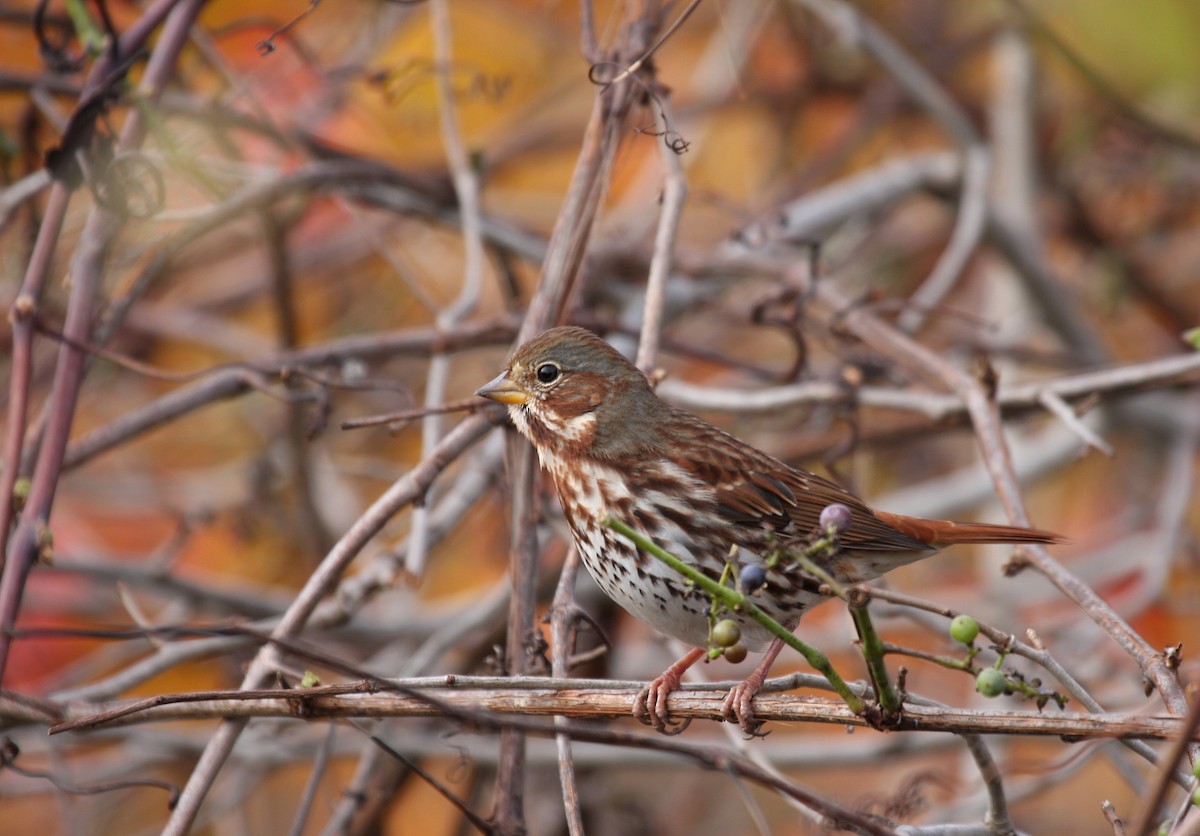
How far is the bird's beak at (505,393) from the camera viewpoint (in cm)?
281

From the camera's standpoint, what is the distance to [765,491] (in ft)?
9.25

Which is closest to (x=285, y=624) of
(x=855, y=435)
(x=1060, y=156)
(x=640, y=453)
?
(x=640, y=453)

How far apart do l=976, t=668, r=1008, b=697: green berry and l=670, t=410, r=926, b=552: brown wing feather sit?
1042mm

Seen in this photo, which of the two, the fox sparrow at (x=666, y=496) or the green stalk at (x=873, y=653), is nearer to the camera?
the green stalk at (x=873, y=653)

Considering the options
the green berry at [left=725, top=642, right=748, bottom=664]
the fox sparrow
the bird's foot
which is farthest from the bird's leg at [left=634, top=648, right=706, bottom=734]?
the green berry at [left=725, top=642, right=748, bottom=664]

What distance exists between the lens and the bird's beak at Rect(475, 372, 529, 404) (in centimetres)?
281

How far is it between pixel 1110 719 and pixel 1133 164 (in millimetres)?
4684

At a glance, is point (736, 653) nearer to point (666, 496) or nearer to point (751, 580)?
point (751, 580)

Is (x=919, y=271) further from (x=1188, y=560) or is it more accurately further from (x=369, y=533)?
(x=369, y=533)

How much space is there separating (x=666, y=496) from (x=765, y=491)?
0.86ft

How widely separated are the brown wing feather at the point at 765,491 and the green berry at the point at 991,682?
104 cm

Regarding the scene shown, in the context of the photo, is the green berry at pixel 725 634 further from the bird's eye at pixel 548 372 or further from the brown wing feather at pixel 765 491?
the bird's eye at pixel 548 372

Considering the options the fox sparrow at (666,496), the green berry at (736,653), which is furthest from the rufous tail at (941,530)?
the green berry at (736,653)

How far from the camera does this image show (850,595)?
154 cm
